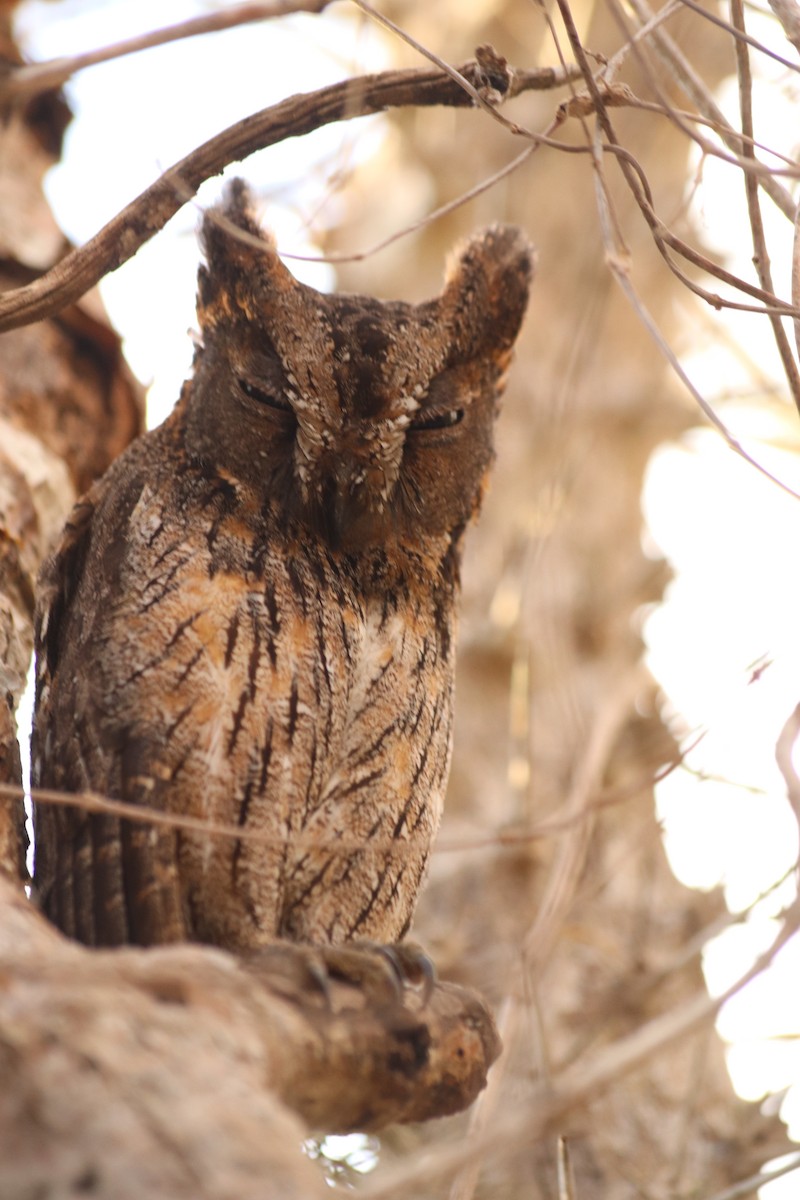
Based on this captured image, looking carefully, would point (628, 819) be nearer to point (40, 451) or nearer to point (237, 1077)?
point (40, 451)

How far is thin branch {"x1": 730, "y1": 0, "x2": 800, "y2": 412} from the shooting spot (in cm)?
229

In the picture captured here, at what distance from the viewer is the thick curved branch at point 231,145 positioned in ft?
7.61

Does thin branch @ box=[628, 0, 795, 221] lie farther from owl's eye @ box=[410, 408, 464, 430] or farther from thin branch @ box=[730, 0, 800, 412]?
owl's eye @ box=[410, 408, 464, 430]

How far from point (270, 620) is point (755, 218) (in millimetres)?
1183

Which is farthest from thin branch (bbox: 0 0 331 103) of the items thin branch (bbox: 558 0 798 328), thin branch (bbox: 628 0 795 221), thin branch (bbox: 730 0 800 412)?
thin branch (bbox: 730 0 800 412)

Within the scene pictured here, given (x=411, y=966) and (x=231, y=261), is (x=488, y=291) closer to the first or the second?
(x=231, y=261)

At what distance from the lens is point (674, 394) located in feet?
18.8

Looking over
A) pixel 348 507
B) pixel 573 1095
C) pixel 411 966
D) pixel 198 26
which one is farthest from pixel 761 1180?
pixel 198 26

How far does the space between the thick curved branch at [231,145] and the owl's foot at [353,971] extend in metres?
1.28

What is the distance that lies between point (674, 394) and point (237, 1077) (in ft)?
15.7

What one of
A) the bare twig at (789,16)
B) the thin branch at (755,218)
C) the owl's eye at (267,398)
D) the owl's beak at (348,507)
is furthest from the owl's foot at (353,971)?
the bare twig at (789,16)

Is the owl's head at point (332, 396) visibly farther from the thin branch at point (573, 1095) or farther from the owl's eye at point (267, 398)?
the thin branch at point (573, 1095)

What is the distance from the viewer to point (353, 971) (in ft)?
6.24

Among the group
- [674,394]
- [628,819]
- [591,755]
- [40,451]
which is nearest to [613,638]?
[628,819]
